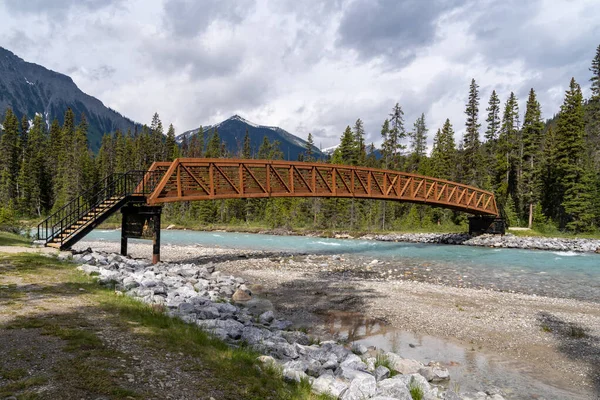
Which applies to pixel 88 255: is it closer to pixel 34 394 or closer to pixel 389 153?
pixel 34 394

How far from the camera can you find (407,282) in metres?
18.6

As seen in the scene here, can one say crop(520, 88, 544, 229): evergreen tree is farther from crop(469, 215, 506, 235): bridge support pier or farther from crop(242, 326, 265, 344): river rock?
crop(242, 326, 265, 344): river rock

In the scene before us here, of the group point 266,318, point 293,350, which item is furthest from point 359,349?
point 266,318

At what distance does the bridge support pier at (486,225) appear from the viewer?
143 ft

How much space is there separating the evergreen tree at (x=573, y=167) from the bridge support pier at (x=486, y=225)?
8.94 metres

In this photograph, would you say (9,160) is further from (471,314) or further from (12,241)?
(471,314)

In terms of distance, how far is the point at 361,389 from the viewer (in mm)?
5902

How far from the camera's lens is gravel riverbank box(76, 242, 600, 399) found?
8969mm

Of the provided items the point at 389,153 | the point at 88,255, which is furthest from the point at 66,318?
the point at 389,153

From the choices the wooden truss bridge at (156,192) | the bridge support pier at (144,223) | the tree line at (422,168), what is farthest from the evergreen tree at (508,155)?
the bridge support pier at (144,223)

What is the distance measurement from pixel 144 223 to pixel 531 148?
194 ft

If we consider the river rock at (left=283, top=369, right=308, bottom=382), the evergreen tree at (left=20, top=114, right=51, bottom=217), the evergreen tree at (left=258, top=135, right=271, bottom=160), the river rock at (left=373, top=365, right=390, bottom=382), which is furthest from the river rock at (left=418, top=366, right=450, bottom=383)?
the evergreen tree at (left=258, top=135, right=271, bottom=160)

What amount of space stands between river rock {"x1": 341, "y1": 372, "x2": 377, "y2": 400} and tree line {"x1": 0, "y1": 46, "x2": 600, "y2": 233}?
41.7 meters

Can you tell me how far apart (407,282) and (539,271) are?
1064 centimetres
